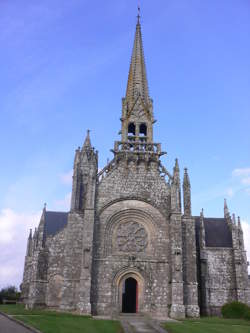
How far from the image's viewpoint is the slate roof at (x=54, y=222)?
38.1 m

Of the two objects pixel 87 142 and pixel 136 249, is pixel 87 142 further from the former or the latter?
pixel 136 249

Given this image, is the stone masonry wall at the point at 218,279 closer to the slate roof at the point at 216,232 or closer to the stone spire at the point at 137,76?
the slate roof at the point at 216,232

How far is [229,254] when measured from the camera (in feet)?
105

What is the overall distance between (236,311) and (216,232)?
9.41 meters

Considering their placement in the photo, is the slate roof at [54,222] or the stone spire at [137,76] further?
the slate roof at [54,222]

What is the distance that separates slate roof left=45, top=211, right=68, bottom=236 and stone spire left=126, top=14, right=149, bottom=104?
15271 millimetres

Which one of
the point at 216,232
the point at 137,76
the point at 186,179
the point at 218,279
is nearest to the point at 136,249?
the point at 186,179

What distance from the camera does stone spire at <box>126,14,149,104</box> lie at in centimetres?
3581

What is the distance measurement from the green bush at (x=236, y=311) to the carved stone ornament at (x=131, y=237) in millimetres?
7734

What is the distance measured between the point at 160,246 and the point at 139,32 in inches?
964

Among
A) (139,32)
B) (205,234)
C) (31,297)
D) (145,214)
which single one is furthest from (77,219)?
(139,32)

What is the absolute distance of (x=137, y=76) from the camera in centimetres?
3681

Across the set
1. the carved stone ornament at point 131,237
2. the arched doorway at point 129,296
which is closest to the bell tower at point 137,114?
the carved stone ornament at point 131,237

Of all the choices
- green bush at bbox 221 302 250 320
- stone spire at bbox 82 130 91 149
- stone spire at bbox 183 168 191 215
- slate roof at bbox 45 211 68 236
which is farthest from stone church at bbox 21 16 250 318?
stone spire at bbox 82 130 91 149
